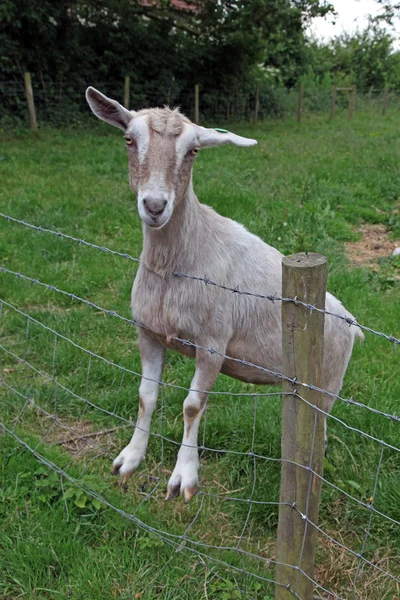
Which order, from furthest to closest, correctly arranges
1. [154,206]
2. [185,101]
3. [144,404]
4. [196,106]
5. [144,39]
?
[185,101], [196,106], [144,39], [144,404], [154,206]

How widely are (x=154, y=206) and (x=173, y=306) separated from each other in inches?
22.1

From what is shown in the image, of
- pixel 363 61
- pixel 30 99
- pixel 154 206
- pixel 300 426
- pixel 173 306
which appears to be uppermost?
pixel 363 61

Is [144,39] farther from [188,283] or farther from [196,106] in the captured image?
[188,283]

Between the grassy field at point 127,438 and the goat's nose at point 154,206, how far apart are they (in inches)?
48.4

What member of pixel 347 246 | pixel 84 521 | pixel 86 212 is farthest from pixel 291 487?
pixel 86 212

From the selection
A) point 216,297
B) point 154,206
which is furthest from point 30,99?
point 154,206

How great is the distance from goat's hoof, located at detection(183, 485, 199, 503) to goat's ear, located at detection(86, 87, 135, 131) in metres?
1.88

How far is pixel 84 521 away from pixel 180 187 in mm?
1674

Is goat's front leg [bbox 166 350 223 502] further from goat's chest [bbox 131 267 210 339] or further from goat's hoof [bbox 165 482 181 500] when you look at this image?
goat's chest [bbox 131 267 210 339]

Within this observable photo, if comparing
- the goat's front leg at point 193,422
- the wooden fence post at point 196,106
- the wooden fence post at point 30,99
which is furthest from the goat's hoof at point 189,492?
the wooden fence post at point 196,106

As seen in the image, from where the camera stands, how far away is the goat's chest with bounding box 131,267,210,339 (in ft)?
8.76

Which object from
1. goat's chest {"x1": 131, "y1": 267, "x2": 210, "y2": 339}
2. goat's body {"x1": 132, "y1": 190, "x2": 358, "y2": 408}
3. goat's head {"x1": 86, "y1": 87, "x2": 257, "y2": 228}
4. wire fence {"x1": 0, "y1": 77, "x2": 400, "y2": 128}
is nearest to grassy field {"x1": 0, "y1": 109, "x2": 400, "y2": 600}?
goat's body {"x1": 132, "y1": 190, "x2": 358, "y2": 408}

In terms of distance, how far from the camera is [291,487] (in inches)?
78.5

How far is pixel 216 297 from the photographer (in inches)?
108
